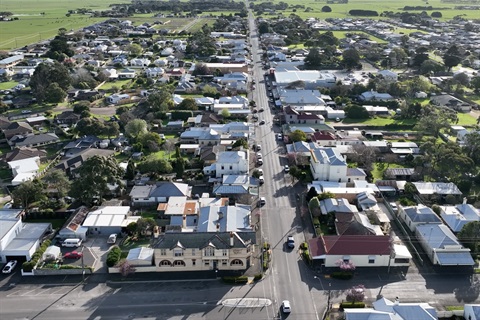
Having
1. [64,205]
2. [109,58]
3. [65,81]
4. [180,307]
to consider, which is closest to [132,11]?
[109,58]

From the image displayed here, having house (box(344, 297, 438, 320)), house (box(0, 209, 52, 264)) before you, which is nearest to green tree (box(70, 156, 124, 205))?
house (box(0, 209, 52, 264))

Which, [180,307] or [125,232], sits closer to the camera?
[180,307]

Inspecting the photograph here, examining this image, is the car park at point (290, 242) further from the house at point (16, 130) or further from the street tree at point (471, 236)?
the house at point (16, 130)

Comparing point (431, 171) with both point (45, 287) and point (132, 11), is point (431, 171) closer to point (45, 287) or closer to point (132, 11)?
point (45, 287)

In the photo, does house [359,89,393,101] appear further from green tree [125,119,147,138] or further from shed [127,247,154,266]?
shed [127,247,154,266]

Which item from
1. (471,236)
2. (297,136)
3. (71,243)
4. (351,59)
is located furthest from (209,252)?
(351,59)

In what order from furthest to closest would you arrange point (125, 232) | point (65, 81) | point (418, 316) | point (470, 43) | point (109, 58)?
point (470, 43) → point (109, 58) → point (65, 81) → point (125, 232) → point (418, 316)

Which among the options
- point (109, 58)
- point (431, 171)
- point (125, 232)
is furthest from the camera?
point (109, 58)
